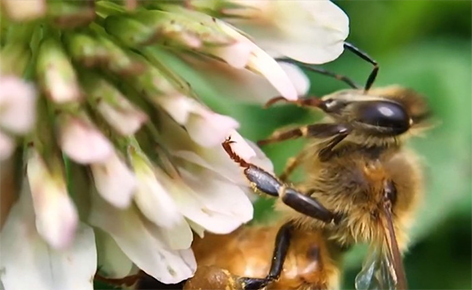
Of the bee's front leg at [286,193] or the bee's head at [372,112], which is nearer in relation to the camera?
the bee's front leg at [286,193]

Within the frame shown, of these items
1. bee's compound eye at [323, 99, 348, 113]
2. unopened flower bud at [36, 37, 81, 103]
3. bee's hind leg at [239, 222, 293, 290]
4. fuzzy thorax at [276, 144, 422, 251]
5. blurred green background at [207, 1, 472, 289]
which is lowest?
blurred green background at [207, 1, 472, 289]

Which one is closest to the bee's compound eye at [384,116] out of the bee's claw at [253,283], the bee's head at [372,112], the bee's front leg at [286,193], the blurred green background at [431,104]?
the bee's head at [372,112]

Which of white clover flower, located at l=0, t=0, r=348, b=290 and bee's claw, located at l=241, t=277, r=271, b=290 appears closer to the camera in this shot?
white clover flower, located at l=0, t=0, r=348, b=290

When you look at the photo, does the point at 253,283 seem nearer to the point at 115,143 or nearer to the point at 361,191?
the point at 361,191

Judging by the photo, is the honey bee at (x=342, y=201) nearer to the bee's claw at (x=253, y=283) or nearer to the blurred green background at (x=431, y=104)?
the bee's claw at (x=253, y=283)

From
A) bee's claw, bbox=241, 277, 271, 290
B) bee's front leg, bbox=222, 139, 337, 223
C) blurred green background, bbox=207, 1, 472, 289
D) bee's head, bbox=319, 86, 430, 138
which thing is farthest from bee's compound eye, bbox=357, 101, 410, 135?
blurred green background, bbox=207, 1, 472, 289

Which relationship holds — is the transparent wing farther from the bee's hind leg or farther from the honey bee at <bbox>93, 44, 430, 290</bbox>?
the bee's hind leg

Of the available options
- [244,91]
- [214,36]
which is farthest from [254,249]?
[214,36]
